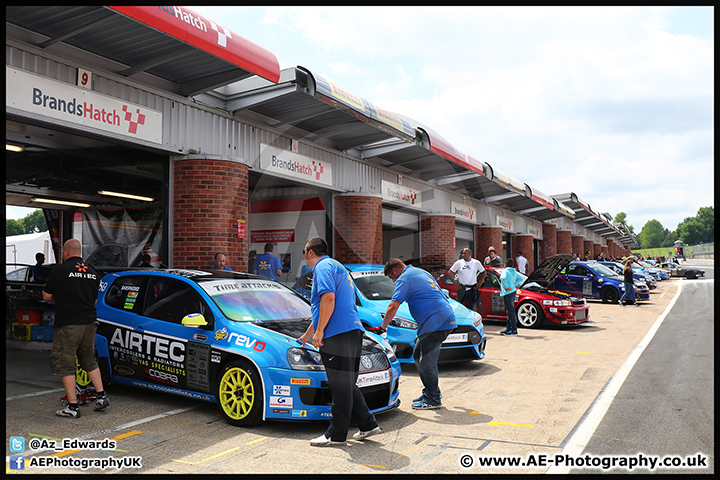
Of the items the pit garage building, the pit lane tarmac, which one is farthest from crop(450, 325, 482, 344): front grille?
the pit garage building

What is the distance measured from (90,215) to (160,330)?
13221 mm

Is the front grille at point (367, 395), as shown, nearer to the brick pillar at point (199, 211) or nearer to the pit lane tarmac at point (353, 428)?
the pit lane tarmac at point (353, 428)

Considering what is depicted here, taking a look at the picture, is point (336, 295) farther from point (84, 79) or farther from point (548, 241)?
point (548, 241)

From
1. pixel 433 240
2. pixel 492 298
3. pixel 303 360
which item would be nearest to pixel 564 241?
pixel 433 240

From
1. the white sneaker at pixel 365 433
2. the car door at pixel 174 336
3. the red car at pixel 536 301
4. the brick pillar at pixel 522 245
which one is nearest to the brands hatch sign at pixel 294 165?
the red car at pixel 536 301

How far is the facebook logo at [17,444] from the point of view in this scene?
4.44 m

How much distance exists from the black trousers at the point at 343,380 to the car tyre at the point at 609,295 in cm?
1694

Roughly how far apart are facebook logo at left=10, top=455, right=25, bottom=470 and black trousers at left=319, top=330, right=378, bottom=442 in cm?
233

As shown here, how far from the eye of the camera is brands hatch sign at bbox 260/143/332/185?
1073 centimetres

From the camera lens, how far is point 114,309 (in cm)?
633

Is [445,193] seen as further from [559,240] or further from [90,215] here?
[559,240]

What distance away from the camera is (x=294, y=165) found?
11469mm

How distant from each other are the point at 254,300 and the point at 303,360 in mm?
1271

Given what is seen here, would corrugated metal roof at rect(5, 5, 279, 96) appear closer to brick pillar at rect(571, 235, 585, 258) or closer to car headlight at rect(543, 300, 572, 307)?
car headlight at rect(543, 300, 572, 307)
